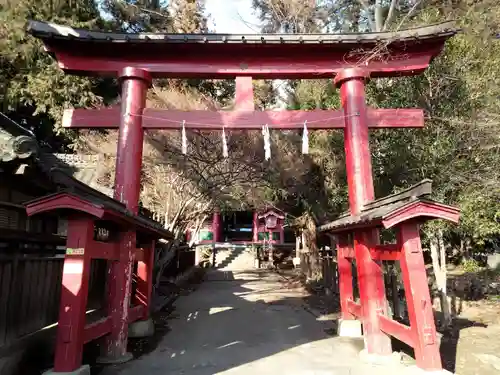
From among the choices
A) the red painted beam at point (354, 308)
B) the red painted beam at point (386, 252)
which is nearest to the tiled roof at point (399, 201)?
the red painted beam at point (386, 252)

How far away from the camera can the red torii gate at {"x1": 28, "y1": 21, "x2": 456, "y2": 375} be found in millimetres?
7695

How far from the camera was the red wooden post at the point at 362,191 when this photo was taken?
6.59 metres

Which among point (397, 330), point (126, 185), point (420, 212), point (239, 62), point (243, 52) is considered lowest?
point (397, 330)

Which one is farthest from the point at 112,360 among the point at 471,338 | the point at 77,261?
the point at 471,338

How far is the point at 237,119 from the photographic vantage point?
799 cm

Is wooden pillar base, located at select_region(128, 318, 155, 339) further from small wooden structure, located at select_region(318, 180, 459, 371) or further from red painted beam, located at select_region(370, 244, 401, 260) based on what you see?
red painted beam, located at select_region(370, 244, 401, 260)

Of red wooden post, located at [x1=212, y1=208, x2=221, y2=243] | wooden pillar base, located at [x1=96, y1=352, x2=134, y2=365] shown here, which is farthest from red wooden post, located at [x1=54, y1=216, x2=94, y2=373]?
red wooden post, located at [x1=212, y1=208, x2=221, y2=243]

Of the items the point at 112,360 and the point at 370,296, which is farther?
the point at 370,296

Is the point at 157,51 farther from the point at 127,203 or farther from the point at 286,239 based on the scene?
the point at 286,239

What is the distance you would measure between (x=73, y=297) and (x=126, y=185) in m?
2.73

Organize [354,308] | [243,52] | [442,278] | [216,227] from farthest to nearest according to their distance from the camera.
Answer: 1. [216,227]
2. [442,278]
3. [243,52]
4. [354,308]

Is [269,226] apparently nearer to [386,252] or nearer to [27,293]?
[386,252]

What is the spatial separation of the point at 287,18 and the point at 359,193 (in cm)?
1288

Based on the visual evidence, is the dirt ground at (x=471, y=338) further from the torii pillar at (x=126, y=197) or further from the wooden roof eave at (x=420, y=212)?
the torii pillar at (x=126, y=197)
